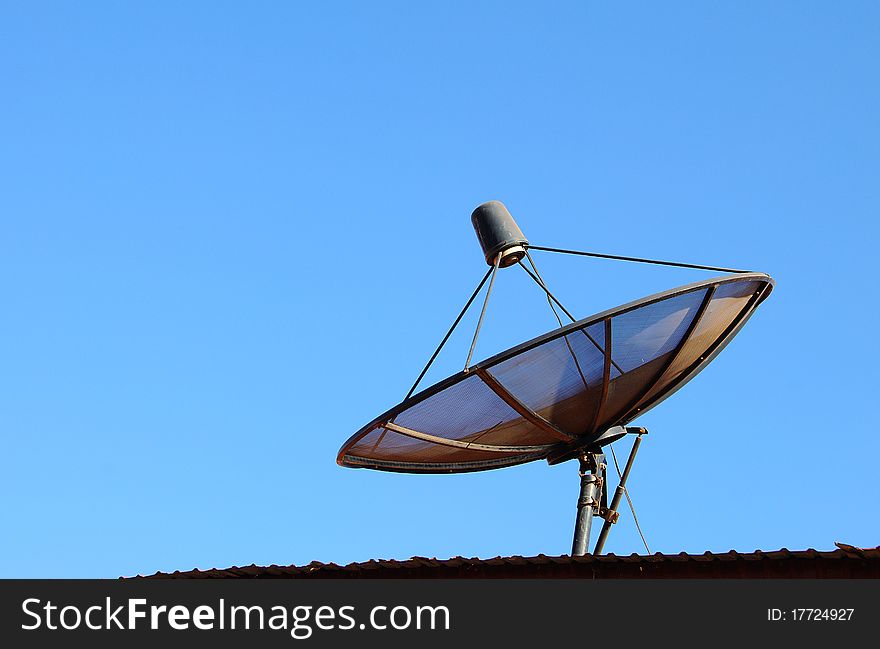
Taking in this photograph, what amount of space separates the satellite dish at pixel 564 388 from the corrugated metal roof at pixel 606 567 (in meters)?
2.42

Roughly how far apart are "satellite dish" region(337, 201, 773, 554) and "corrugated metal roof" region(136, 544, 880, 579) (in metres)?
2.42

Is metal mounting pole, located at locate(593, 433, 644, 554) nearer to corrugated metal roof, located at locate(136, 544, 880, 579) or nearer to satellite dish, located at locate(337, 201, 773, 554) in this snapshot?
satellite dish, located at locate(337, 201, 773, 554)

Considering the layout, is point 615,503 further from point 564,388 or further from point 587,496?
point 564,388

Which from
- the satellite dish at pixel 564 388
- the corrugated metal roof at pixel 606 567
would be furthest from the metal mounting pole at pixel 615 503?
the corrugated metal roof at pixel 606 567

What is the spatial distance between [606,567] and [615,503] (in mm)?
4561

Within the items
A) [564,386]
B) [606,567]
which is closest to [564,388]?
[564,386]

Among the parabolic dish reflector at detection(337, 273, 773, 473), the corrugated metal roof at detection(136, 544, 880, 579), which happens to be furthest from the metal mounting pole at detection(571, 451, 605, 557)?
the corrugated metal roof at detection(136, 544, 880, 579)

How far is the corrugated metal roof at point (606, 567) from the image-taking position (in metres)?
10.6

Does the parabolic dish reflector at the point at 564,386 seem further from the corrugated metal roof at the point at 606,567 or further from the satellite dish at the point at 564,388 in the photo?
the corrugated metal roof at the point at 606,567

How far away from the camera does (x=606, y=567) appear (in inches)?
467

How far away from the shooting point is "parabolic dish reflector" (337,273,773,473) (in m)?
14.3
